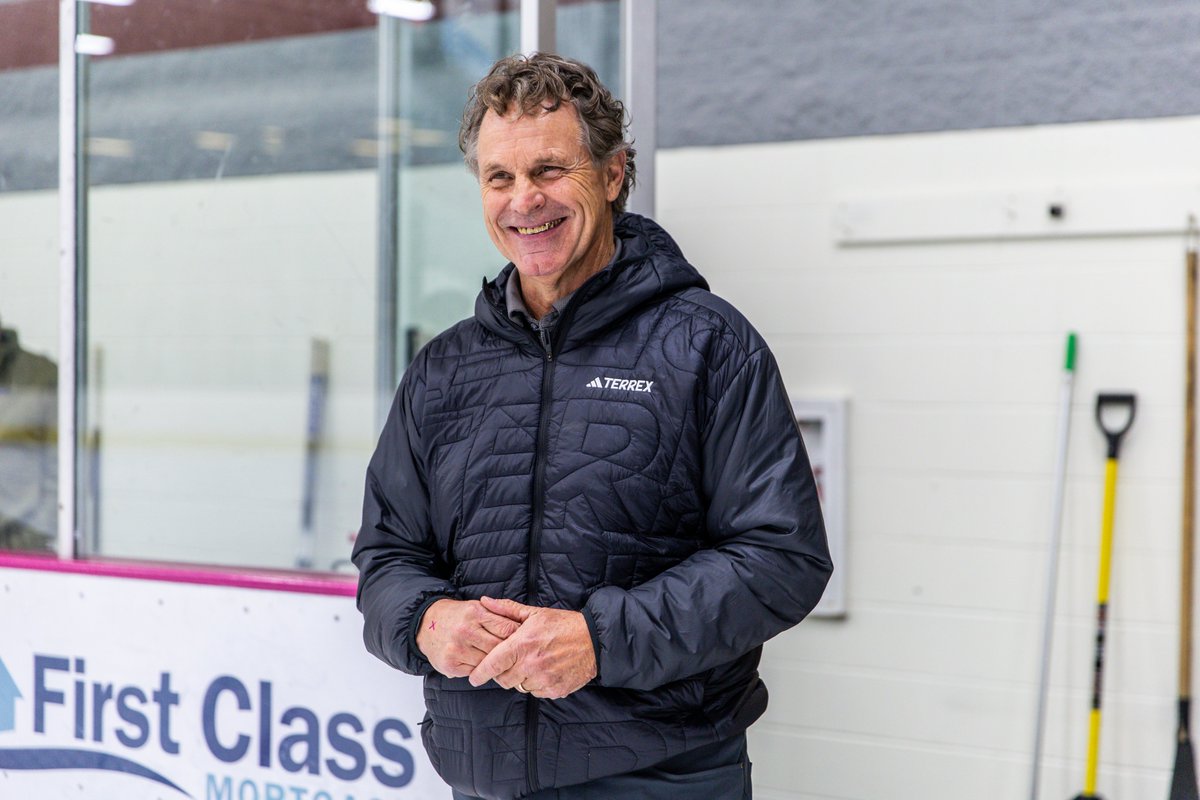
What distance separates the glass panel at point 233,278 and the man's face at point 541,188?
5.35 ft

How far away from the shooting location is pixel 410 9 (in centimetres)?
350

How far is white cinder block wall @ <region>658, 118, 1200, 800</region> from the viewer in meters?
3.04

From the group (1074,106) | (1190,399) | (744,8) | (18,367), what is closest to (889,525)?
(1190,399)

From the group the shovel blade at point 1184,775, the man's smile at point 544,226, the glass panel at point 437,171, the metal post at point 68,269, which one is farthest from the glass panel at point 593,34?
the shovel blade at point 1184,775

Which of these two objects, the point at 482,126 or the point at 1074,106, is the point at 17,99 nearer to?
the point at 482,126

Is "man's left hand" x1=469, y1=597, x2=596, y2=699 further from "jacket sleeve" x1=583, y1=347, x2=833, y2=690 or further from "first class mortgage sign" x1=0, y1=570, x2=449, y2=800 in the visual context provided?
"first class mortgage sign" x1=0, y1=570, x2=449, y2=800

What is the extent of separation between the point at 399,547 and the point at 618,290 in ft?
1.48

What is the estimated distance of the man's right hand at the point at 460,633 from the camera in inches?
57.7

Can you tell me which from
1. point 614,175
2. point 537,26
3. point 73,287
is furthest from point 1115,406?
point 73,287

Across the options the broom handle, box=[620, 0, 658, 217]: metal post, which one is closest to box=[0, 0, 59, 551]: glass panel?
box=[620, 0, 658, 217]: metal post

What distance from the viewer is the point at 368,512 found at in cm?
173

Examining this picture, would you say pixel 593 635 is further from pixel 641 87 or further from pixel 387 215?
pixel 387 215

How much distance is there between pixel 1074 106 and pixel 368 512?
2162 millimetres

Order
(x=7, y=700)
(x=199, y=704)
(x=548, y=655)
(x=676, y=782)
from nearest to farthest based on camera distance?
(x=548, y=655)
(x=676, y=782)
(x=199, y=704)
(x=7, y=700)
